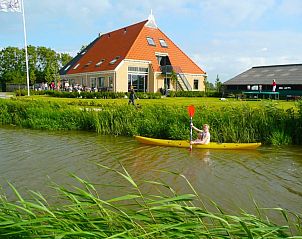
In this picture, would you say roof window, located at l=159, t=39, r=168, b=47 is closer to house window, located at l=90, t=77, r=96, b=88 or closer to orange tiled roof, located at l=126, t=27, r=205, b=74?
orange tiled roof, located at l=126, t=27, r=205, b=74

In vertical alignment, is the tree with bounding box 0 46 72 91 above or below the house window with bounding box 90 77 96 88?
above

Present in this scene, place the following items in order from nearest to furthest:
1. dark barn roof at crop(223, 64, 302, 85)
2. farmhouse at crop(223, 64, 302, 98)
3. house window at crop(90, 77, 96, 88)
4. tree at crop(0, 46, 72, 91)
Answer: farmhouse at crop(223, 64, 302, 98) → dark barn roof at crop(223, 64, 302, 85) → house window at crop(90, 77, 96, 88) → tree at crop(0, 46, 72, 91)

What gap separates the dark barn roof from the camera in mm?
36316

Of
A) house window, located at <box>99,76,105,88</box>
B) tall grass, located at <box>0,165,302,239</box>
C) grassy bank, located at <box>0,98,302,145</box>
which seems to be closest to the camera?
tall grass, located at <box>0,165,302,239</box>

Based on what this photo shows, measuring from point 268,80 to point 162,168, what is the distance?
100 ft

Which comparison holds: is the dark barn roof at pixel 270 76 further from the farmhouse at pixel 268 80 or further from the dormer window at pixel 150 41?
the dormer window at pixel 150 41

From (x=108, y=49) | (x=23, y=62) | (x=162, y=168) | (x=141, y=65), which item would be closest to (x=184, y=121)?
(x=162, y=168)

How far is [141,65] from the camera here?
39.2 metres

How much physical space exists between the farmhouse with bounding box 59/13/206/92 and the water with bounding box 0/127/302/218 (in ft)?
76.6

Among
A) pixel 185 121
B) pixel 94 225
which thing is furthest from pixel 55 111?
pixel 94 225

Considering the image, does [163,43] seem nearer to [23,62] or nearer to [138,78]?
[138,78]

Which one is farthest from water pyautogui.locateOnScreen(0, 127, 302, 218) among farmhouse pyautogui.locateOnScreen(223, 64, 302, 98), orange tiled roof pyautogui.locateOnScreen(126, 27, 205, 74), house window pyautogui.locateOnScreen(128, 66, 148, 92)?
orange tiled roof pyautogui.locateOnScreen(126, 27, 205, 74)

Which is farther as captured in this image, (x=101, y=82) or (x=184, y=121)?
(x=101, y=82)

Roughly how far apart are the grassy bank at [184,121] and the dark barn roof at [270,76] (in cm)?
2151
